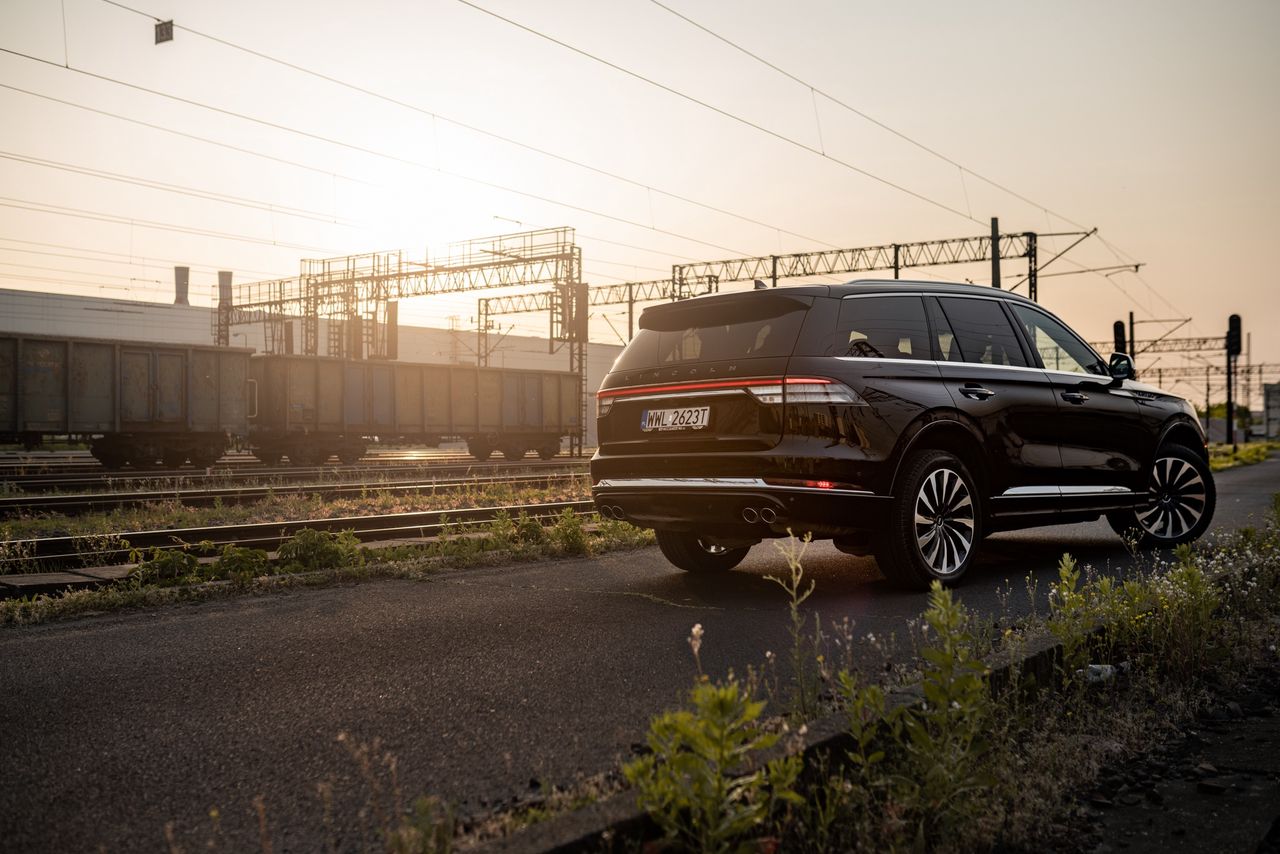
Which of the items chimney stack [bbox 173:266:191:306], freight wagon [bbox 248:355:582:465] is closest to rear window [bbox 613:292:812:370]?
freight wagon [bbox 248:355:582:465]

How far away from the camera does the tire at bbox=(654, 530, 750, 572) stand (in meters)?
6.89

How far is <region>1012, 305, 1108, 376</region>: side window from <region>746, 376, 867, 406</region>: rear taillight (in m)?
2.37

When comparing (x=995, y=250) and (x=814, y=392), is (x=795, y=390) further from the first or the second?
(x=995, y=250)

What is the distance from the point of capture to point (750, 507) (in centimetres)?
535

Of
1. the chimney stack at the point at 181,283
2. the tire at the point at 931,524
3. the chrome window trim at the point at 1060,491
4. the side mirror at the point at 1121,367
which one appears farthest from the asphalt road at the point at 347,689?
the chimney stack at the point at 181,283

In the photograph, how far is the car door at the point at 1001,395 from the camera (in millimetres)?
6125

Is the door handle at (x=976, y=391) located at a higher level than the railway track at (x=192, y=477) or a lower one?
higher

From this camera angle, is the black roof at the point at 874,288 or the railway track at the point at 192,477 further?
the railway track at the point at 192,477

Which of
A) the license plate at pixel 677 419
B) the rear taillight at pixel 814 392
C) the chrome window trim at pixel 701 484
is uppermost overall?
the rear taillight at pixel 814 392

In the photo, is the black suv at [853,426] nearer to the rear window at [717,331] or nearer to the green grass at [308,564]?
the rear window at [717,331]

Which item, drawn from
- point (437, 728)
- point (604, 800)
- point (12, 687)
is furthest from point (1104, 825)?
point (12, 687)

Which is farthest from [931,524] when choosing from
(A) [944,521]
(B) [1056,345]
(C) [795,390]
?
(B) [1056,345]

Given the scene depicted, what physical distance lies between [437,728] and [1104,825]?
81.3 inches

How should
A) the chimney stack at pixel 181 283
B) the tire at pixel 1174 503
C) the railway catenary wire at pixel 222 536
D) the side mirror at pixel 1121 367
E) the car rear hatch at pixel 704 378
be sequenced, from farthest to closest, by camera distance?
the chimney stack at pixel 181 283 < the tire at pixel 1174 503 < the side mirror at pixel 1121 367 < the railway catenary wire at pixel 222 536 < the car rear hatch at pixel 704 378
